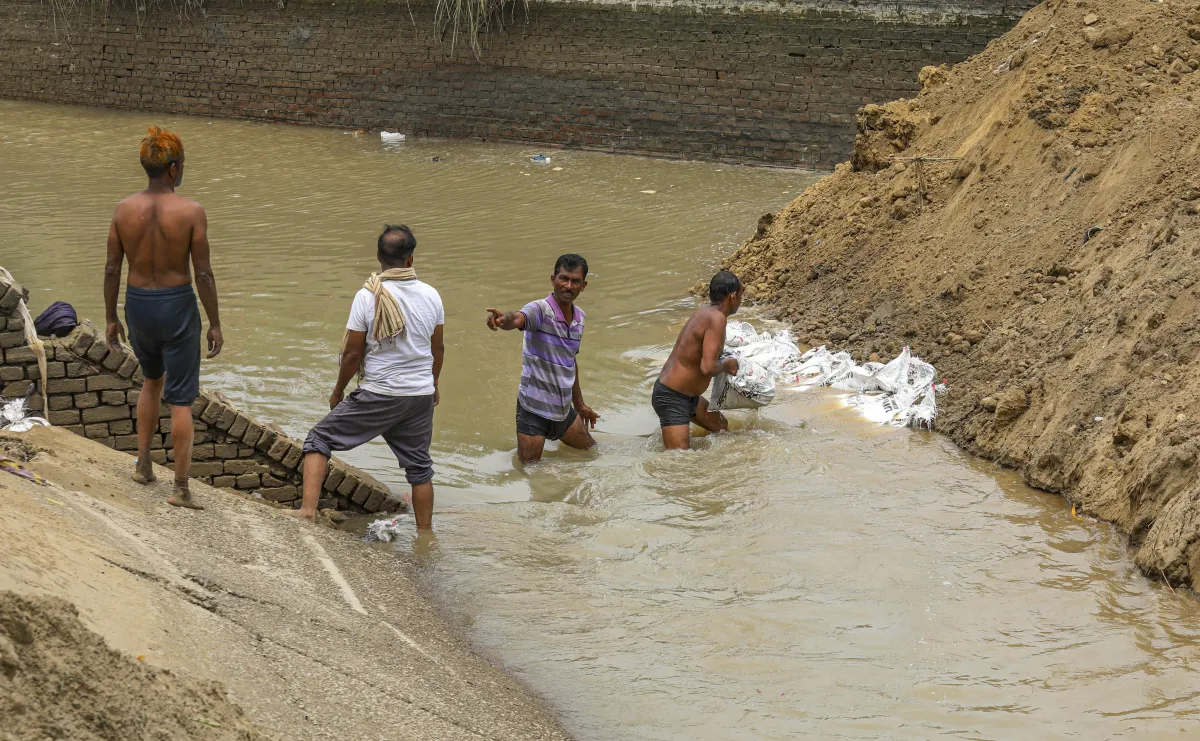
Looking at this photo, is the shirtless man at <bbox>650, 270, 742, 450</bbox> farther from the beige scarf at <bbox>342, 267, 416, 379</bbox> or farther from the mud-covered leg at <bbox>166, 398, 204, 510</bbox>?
the mud-covered leg at <bbox>166, 398, 204, 510</bbox>

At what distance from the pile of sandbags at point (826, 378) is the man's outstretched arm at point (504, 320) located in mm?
1465

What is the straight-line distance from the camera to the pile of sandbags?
6832mm

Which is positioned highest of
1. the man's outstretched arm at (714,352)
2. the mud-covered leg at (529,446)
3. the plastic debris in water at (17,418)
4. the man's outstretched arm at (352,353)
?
the man's outstretched arm at (352,353)

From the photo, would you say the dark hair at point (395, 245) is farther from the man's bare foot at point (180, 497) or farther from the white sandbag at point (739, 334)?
the white sandbag at point (739, 334)

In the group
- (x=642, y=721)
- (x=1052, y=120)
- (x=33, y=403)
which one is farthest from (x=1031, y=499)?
(x=33, y=403)

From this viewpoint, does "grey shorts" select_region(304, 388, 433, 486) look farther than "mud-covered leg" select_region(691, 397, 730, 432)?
No

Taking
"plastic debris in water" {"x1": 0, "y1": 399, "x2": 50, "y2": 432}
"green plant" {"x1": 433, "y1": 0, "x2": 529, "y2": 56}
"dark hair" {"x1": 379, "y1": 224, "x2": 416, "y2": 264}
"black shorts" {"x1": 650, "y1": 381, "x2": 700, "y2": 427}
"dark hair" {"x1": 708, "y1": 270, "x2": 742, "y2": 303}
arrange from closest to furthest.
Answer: "plastic debris in water" {"x1": 0, "y1": 399, "x2": 50, "y2": 432}
"dark hair" {"x1": 379, "y1": 224, "x2": 416, "y2": 264}
"dark hair" {"x1": 708, "y1": 270, "x2": 742, "y2": 303}
"black shorts" {"x1": 650, "y1": 381, "x2": 700, "y2": 427}
"green plant" {"x1": 433, "y1": 0, "x2": 529, "y2": 56}

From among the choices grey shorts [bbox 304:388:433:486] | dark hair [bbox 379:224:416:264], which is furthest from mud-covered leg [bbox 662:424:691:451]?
dark hair [bbox 379:224:416:264]

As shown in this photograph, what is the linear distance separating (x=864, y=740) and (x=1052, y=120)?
615 centimetres

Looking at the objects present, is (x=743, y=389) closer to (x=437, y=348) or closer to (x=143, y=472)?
(x=437, y=348)

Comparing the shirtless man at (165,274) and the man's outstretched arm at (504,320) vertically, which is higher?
the shirtless man at (165,274)

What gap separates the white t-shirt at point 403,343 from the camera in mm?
4895

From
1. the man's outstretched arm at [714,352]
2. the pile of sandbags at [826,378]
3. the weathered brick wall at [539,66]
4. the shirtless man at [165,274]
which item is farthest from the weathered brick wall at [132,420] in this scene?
the weathered brick wall at [539,66]

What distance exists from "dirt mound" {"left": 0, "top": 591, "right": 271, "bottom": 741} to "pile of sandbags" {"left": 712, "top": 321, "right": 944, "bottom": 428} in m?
4.44
